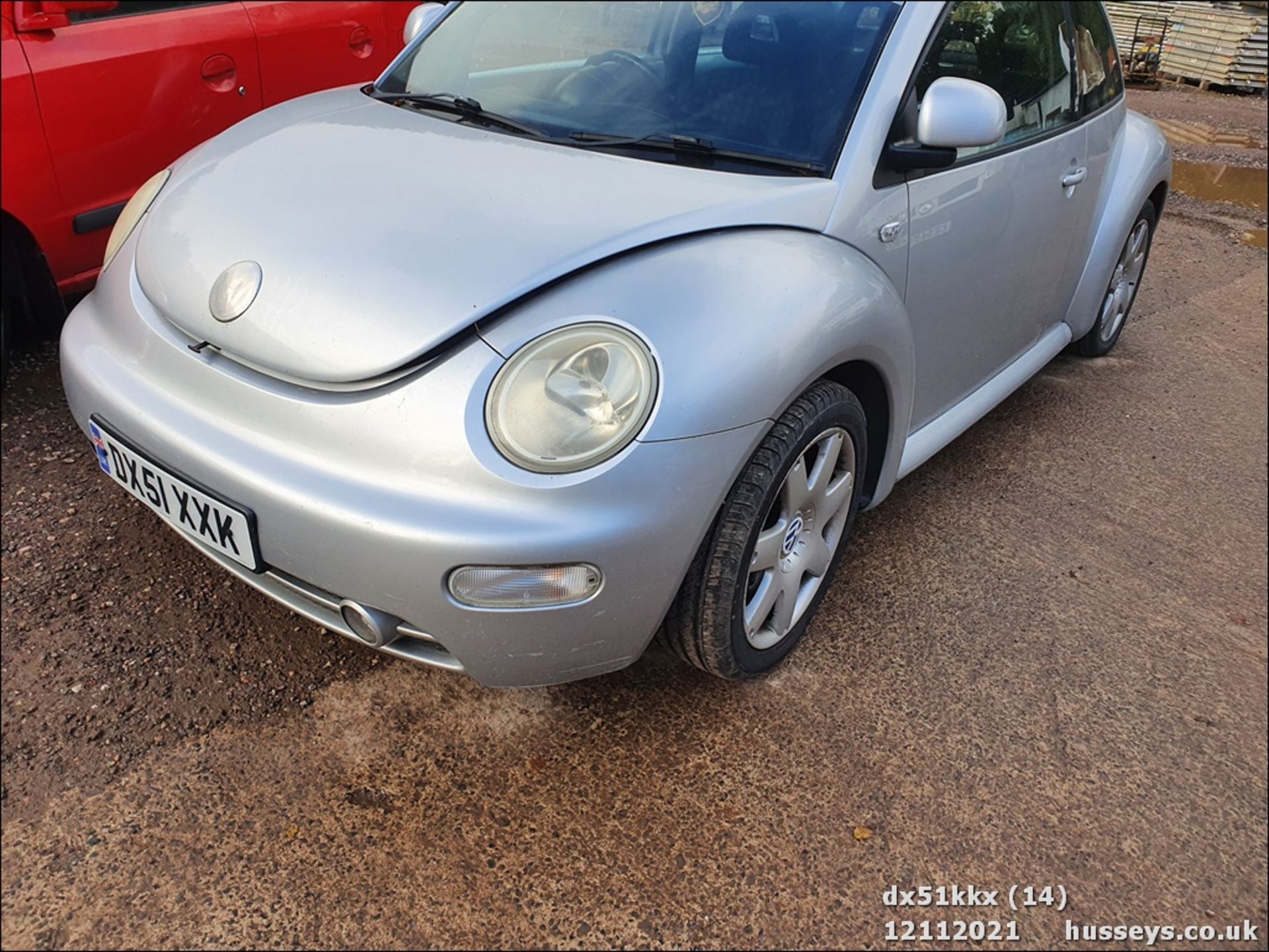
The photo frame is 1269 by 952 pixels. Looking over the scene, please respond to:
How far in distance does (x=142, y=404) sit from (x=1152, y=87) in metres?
13.5

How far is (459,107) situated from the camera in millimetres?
2473

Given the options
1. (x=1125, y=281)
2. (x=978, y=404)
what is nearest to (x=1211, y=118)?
(x=1125, y=281)

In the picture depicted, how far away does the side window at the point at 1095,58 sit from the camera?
321 centimetres

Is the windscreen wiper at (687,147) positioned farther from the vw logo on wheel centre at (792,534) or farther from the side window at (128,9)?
the side window at (128,9)

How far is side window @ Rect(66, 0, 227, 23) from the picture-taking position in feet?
10.0

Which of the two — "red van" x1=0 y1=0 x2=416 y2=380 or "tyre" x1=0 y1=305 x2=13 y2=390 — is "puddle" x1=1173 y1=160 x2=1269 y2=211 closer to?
"red van" x1=0 y1=0 x2=416 y2=380

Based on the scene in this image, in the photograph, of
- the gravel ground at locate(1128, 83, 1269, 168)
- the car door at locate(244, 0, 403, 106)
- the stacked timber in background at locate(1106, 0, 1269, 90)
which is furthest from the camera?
the stacked timber in background at locate(1106, 0, 1269, 90)

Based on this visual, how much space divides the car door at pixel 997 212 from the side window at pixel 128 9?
250 cm

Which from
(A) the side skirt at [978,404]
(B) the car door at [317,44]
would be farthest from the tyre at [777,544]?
(B) the car door at [317,44]

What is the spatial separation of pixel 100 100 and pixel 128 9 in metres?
0.39

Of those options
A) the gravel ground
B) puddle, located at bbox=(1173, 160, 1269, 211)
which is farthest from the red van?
the gravel ground

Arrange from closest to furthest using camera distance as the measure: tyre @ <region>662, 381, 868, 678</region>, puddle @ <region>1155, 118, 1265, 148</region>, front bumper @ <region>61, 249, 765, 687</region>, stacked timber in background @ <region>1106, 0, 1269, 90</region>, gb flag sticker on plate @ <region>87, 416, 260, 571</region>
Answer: front bumper @ <region>61, 249, 765, 687</region>, gb flag sticker on plate @ <region>87, 416, 260, 571</region>, tyre @ <region>662, 381, 868, 678</region>, puddle @ <region>1155, 118, 1265, 148</region>, stacked timber in background @ <region>1106, 0, 1269, 90</region>

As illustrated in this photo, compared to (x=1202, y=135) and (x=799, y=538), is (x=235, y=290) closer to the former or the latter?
(x=799, y=538)

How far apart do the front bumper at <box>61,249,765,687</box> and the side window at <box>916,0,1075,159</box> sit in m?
1.27
